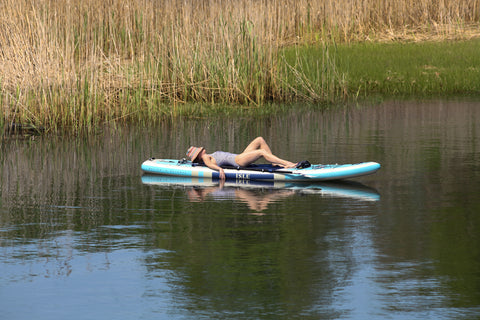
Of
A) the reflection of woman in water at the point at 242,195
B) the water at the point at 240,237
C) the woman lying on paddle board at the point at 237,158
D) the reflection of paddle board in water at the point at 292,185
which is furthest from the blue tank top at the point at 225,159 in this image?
the reflection of woman in water at the point at 242,195

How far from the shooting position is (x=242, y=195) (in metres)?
12.9

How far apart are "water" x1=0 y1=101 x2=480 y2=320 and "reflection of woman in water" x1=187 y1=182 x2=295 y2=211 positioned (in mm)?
28

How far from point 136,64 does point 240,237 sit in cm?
1259

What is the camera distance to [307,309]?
7.18 m

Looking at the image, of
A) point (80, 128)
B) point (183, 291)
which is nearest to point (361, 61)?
Answer: point (80, 128)

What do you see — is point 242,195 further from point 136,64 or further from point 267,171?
point 136,64

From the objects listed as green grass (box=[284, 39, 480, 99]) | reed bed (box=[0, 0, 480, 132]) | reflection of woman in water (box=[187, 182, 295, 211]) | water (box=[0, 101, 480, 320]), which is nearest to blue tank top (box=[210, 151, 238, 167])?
water (box=[0, 101, 480, 320])

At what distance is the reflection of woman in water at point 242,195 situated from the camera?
12.3m

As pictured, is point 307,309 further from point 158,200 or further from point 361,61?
point 361,61

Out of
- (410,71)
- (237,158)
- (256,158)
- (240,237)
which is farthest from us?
(410,71)

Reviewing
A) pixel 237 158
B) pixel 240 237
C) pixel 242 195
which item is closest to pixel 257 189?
pixel 242 195

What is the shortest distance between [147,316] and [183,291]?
2.30 feet

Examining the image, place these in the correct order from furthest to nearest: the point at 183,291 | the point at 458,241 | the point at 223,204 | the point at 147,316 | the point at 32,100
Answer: the point at 32,100 < the point at 223,204 < the point at 458,241 < the point at 183,291 < the point at 147,316

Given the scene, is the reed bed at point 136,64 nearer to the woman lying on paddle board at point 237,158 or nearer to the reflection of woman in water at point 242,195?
the woman lying on paddle board at point 237,158
